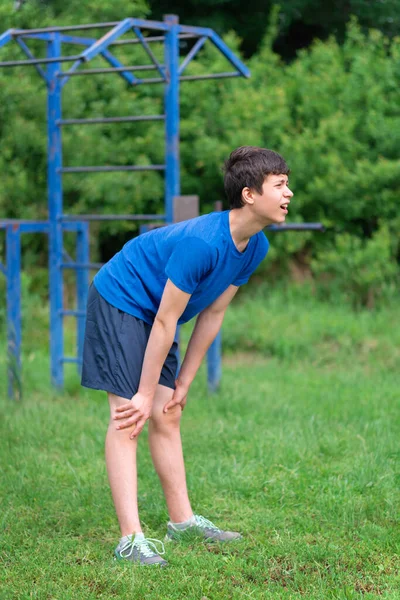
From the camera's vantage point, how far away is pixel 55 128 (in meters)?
6.28

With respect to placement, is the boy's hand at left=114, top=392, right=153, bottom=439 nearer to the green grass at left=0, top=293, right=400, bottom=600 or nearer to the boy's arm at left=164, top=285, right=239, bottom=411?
the boy's arm at left=164, top=285, right=239, bottom=411

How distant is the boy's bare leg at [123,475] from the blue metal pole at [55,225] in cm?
309

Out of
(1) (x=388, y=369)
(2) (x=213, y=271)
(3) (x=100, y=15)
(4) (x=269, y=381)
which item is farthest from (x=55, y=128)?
(3) (x=100, y=15)

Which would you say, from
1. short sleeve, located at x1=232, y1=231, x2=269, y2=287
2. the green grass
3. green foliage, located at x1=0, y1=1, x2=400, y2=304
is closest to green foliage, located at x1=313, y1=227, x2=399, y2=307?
green foliage, located at x1=0, y1=1, x2=400, y2=304

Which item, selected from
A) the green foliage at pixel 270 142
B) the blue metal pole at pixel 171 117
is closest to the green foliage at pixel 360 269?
the green foliage at pixel 270 142

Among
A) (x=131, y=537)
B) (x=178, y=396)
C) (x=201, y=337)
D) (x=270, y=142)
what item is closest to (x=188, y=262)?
(x=201, y=337)

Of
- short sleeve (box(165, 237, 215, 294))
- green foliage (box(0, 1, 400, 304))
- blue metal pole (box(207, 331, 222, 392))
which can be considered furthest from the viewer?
green foliage (box(0, 1, 400, 304))

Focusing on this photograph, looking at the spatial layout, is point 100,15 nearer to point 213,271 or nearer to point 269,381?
point 269,381

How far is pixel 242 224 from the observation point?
312 cm

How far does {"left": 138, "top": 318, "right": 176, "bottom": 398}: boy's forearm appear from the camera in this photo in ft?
10.1

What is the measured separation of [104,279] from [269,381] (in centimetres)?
331

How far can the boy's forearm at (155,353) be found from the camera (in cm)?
308

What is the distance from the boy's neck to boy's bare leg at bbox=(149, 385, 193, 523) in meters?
0.65

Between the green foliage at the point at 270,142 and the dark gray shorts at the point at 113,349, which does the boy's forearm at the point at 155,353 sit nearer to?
the dark gray shorts at the point at 113,349
